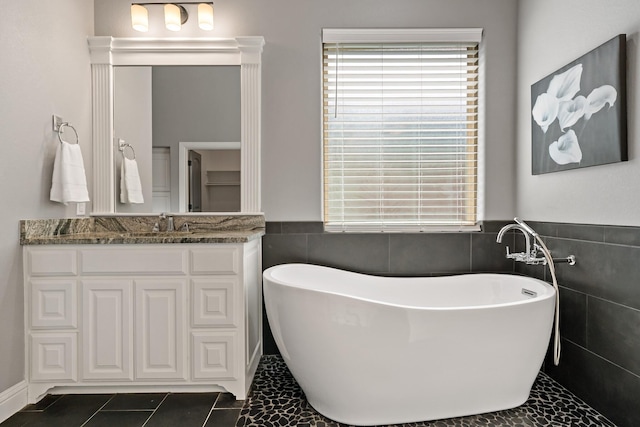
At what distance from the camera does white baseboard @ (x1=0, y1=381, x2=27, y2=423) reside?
1843mm

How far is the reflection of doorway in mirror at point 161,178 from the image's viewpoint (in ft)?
8.53

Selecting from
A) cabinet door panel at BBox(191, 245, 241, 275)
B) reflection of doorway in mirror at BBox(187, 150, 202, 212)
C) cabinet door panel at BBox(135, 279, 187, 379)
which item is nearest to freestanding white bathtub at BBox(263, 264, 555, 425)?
cabinet door panel at BBox(191, 245, 241, 275)

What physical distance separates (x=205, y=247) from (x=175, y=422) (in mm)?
826

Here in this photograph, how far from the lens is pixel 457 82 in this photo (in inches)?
105

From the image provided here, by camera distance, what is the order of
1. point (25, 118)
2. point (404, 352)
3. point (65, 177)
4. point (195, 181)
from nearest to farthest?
point (404, 352) < point (25, 118) < point (65, 177) < point (195, 181)

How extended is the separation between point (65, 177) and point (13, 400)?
1144 mm

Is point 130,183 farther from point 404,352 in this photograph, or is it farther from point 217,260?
point 404,352

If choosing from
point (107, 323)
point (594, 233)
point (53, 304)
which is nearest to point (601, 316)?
point (594, 233)

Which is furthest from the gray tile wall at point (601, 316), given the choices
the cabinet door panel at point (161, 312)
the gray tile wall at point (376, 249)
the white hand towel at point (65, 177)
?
the white hand towel at point (65, 177)

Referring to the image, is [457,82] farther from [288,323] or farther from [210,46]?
[288,323]

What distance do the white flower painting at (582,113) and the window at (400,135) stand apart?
479mm

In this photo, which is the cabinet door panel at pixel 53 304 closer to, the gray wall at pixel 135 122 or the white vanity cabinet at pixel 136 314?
the white vanity cabinet at pixel 136 314

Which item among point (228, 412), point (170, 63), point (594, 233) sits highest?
point (170, 63)

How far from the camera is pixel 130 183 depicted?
103 inches
